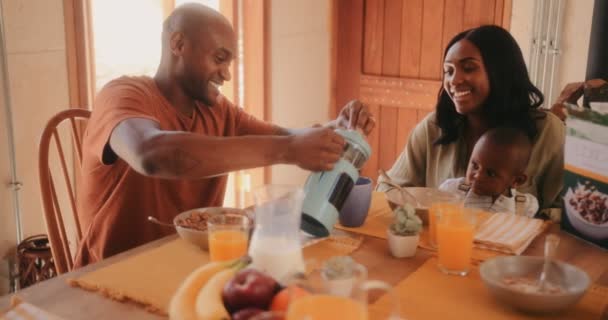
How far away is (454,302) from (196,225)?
2.07 feet

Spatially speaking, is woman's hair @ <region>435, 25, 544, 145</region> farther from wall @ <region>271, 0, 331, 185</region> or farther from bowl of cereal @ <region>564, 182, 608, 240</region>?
wall @ <region>271, 0, 331, 185</region>

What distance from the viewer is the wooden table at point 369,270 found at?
1.24 m

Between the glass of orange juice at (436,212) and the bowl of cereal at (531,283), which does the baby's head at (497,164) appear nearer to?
the glass of orange juice at (436,212)

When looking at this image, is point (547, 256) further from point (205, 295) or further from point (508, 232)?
point (205, 295)

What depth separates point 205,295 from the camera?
1.00 m

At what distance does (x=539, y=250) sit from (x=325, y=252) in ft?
1.71

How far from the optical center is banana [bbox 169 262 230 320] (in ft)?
3.40

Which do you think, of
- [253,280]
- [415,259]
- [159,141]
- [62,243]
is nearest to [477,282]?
[415,259]

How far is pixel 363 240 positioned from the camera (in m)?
1.63

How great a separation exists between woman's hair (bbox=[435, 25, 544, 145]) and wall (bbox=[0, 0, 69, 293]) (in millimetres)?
1553

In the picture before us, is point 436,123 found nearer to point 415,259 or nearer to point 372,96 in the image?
point 415,259

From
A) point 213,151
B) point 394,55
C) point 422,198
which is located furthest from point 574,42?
point 213,151

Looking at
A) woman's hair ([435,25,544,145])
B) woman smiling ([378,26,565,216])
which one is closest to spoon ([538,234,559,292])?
woman smiling ([378,26,565,216])

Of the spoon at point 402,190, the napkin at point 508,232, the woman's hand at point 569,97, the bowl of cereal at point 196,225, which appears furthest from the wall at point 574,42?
the bowl of cereal at point 196,225
